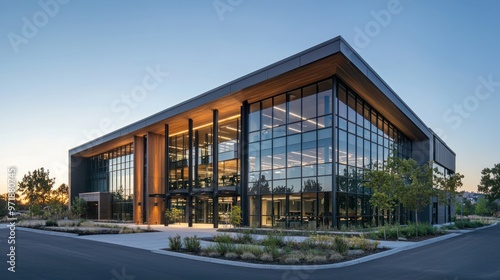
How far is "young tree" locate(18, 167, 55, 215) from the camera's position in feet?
221

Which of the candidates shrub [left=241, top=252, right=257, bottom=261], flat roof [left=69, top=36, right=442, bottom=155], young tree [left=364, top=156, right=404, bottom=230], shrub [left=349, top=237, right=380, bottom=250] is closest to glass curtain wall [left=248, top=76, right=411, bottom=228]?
flat roof [left=69, top=36, right=442, bottom=155]

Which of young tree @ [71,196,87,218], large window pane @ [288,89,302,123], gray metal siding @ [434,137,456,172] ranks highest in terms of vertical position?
large window pane @ [288,89,302,123]

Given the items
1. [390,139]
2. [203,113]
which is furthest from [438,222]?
[203,113]

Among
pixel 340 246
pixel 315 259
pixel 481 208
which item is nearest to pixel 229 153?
pixel 340 246

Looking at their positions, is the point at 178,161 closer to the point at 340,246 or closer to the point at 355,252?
the point at 355,252

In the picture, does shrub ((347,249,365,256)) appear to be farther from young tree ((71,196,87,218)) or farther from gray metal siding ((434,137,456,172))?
young tree ((71,196,87,218))

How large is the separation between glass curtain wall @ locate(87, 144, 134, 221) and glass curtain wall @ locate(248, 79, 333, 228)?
919 inches

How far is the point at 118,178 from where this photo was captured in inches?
2094

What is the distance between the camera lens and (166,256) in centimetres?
1560

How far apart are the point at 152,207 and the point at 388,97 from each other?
26209 millimetres

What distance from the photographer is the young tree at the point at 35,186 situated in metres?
67.5

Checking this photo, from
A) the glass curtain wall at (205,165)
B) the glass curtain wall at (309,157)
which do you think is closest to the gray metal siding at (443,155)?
the glass curtain wall at (309,157)

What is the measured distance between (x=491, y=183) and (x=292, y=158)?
6690cm

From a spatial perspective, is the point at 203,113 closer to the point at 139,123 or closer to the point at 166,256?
the point at 139,123
